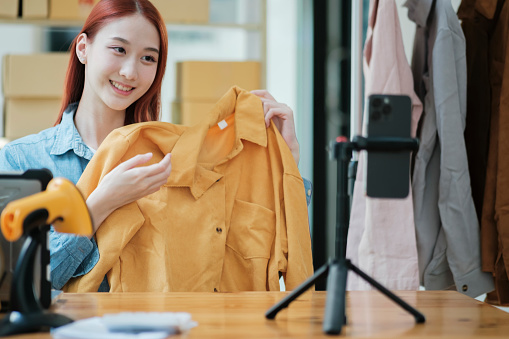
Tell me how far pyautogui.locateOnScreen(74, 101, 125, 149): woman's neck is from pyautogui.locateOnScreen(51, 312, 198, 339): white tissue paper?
3.68 feet

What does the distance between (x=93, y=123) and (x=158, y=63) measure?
0.28 metres

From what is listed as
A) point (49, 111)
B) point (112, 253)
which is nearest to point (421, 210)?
point (112, 253)

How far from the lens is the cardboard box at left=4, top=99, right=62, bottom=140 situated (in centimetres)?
287

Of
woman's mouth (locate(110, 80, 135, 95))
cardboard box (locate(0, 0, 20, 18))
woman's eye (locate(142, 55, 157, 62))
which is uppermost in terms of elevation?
cardboard box (locate(0, 0, 20, 18))

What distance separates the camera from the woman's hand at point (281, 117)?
1.76m

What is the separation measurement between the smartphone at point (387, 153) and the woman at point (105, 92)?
0.76 metres

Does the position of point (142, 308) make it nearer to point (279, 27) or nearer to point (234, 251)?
point (234, 251)

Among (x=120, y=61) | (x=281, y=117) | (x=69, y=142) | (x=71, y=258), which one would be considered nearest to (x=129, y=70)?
(x=120, y=61)

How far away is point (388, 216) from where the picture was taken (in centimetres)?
197

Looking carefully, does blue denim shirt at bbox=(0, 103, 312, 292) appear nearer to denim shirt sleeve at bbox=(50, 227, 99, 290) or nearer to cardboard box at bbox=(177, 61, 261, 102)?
denim shirt sleeve at bbox=(50, 227, 99, 290)

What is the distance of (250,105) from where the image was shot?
5.72 feet

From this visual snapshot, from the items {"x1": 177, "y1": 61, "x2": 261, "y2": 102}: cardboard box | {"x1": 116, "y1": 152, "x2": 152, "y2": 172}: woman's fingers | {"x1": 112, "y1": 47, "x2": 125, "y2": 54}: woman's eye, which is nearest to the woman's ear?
{"x1": 112, "y1": 47, "x2": 125, "y2": 54}: woman's eye

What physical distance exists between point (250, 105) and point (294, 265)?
44 cm

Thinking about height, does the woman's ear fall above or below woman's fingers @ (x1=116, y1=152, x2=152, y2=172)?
above
